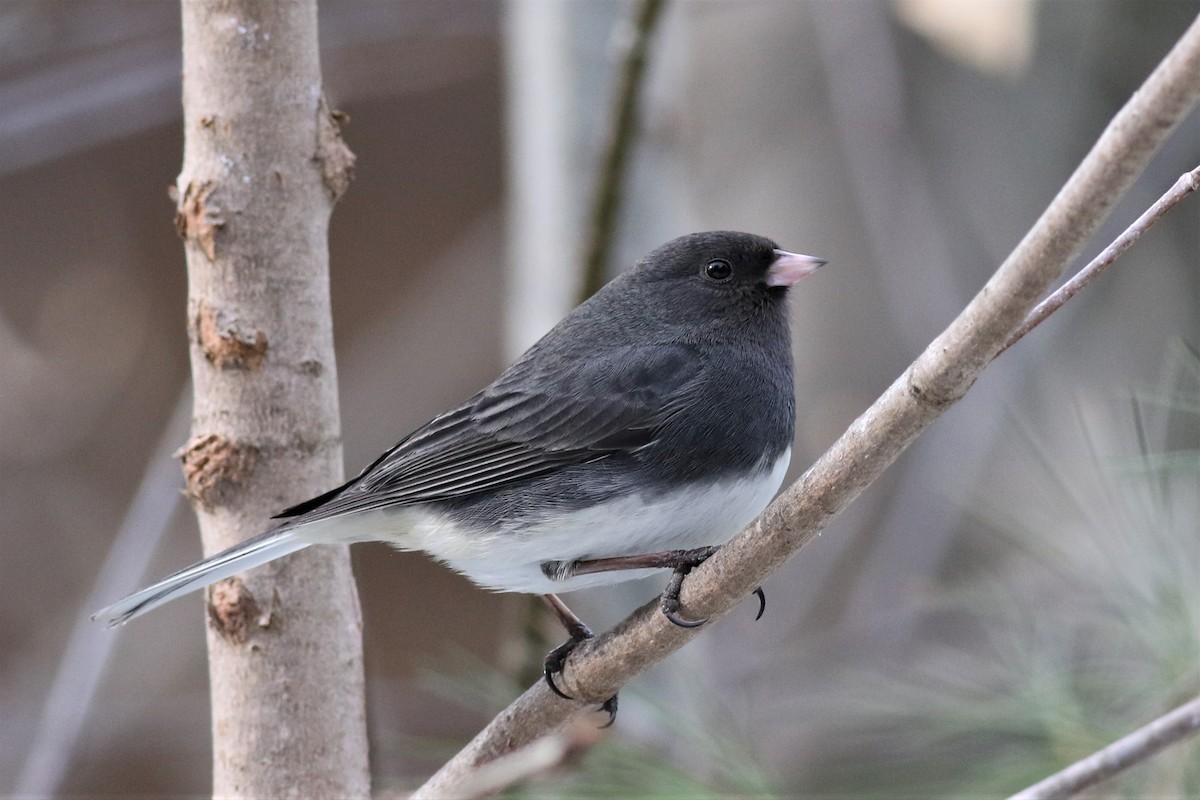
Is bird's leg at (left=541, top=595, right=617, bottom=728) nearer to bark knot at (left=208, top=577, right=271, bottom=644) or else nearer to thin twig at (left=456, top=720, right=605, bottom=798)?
thin twig at (left=456, top=720, right=605, bottom=798)

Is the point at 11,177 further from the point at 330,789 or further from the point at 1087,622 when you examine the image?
the point at 1087,622

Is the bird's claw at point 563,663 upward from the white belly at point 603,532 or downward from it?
downward

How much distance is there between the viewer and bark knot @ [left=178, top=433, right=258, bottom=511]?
5.13 ft

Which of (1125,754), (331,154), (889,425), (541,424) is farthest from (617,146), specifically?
(1125,754)

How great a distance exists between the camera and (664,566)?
1578mm

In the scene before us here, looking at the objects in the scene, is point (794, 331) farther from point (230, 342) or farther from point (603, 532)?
point (230, 342)

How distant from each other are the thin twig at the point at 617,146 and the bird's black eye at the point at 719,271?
0.38m

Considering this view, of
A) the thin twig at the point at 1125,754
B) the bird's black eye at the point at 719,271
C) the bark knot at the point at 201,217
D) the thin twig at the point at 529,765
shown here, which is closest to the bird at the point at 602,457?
the bird's black eye at the point at 719,271

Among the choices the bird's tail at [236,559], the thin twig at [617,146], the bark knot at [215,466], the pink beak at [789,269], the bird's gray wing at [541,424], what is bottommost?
the bird's tail at [236,559]

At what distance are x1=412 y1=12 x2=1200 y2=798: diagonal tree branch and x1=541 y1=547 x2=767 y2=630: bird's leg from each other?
2 centimetres

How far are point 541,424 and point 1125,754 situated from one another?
3.46 ft

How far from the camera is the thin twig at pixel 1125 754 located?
1049mm

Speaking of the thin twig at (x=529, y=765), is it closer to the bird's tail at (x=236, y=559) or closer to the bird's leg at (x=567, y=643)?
the bird's leg at (x=567, y=643)

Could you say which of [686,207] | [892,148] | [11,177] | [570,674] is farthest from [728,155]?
[570,674]
